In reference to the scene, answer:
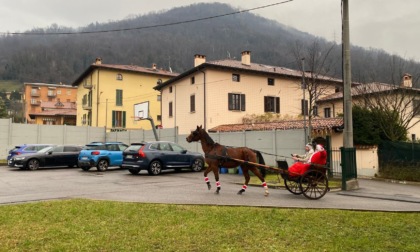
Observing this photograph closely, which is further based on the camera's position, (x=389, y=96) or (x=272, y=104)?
(x=272, y=104)

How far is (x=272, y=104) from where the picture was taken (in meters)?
38.3

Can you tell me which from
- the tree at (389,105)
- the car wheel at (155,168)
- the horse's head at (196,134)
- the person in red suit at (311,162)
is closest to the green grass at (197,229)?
the person in red suit at (311,162)

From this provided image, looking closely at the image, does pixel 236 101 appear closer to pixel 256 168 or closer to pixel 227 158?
pixel 256 168

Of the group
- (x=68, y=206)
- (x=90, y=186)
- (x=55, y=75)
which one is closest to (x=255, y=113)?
(x=90, y=186)

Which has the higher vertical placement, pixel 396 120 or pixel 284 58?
pixel 284 58

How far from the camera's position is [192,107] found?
123 ft

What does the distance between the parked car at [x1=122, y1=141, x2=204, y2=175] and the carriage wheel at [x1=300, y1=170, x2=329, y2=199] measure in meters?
9.44

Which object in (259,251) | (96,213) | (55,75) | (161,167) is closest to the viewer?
(259,251)

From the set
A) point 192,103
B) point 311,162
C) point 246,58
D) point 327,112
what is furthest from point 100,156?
point 327,112

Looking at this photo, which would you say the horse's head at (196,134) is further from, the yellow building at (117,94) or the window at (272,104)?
the yellow building at (117,94)

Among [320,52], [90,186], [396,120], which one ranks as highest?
[320,52]

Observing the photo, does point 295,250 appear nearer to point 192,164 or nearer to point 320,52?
point 192,164

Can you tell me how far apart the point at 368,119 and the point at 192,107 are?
19.4 m

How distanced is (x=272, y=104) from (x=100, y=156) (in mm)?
21446
